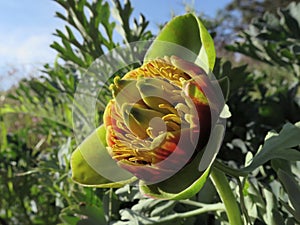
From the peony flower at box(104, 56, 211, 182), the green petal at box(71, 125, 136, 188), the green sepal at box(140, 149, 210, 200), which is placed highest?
the peony flower at box(104, 56, 211, 182)

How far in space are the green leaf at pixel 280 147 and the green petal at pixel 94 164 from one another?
86mm

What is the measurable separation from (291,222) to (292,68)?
1.11 feet

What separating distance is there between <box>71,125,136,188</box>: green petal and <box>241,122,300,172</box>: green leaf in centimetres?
9

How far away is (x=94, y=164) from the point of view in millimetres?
338

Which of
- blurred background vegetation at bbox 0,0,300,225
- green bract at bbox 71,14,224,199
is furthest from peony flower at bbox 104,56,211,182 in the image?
blurred background vegetation at bbox 0,0,300,225

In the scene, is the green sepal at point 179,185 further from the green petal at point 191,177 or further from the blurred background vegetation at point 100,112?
the blurred background vegetation at point 100,112

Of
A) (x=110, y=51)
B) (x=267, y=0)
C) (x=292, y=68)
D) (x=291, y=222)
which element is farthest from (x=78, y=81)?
(x=267, y=0)

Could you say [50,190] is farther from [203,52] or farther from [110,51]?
[203,52]

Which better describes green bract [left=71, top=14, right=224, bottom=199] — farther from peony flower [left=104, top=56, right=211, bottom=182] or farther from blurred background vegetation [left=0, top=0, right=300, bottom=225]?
blurred background vegetation [left=0, top=0, right=300, bottom=225]

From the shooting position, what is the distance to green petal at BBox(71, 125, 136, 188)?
1.08ft


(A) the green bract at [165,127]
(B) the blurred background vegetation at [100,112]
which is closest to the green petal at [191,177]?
(A) the green bract at [165,127]

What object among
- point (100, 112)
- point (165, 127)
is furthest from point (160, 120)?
point (100, 112)

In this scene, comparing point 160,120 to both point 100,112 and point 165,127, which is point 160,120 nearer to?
point 165,127

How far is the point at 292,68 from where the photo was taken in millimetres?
669
